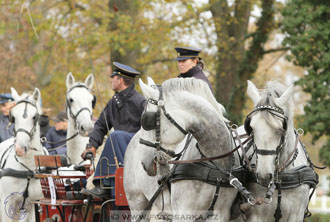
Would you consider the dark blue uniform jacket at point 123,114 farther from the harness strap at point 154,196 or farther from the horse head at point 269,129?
the horse head at point 269,129

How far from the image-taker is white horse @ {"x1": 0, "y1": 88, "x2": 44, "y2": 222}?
8.98 metres

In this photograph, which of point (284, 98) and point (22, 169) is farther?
point (22, 169)

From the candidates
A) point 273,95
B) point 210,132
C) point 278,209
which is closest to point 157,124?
point 210,132

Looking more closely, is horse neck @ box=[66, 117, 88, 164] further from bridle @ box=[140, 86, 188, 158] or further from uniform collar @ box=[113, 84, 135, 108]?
bridle @ box=[140, 86, 188, 158]

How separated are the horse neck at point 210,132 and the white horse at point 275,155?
25cm

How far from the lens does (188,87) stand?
5.82 m

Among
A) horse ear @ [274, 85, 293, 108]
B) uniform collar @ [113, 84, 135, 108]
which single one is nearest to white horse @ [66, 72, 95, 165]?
uniform collar @ [113, 84, 135, 108]

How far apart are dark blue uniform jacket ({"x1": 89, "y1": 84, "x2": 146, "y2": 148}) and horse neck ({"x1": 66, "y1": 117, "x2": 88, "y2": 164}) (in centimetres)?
143

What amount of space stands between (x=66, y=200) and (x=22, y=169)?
1.29 meters

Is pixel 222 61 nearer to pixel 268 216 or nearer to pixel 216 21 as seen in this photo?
pixel 216 21

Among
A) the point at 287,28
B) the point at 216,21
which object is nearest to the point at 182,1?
the point at 216,21

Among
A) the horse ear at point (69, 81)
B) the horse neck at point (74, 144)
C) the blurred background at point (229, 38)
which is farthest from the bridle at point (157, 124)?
the blurred background at point (229, 38)

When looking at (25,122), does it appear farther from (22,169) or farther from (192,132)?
(192,132)

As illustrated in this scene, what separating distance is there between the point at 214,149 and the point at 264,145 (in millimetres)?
557
